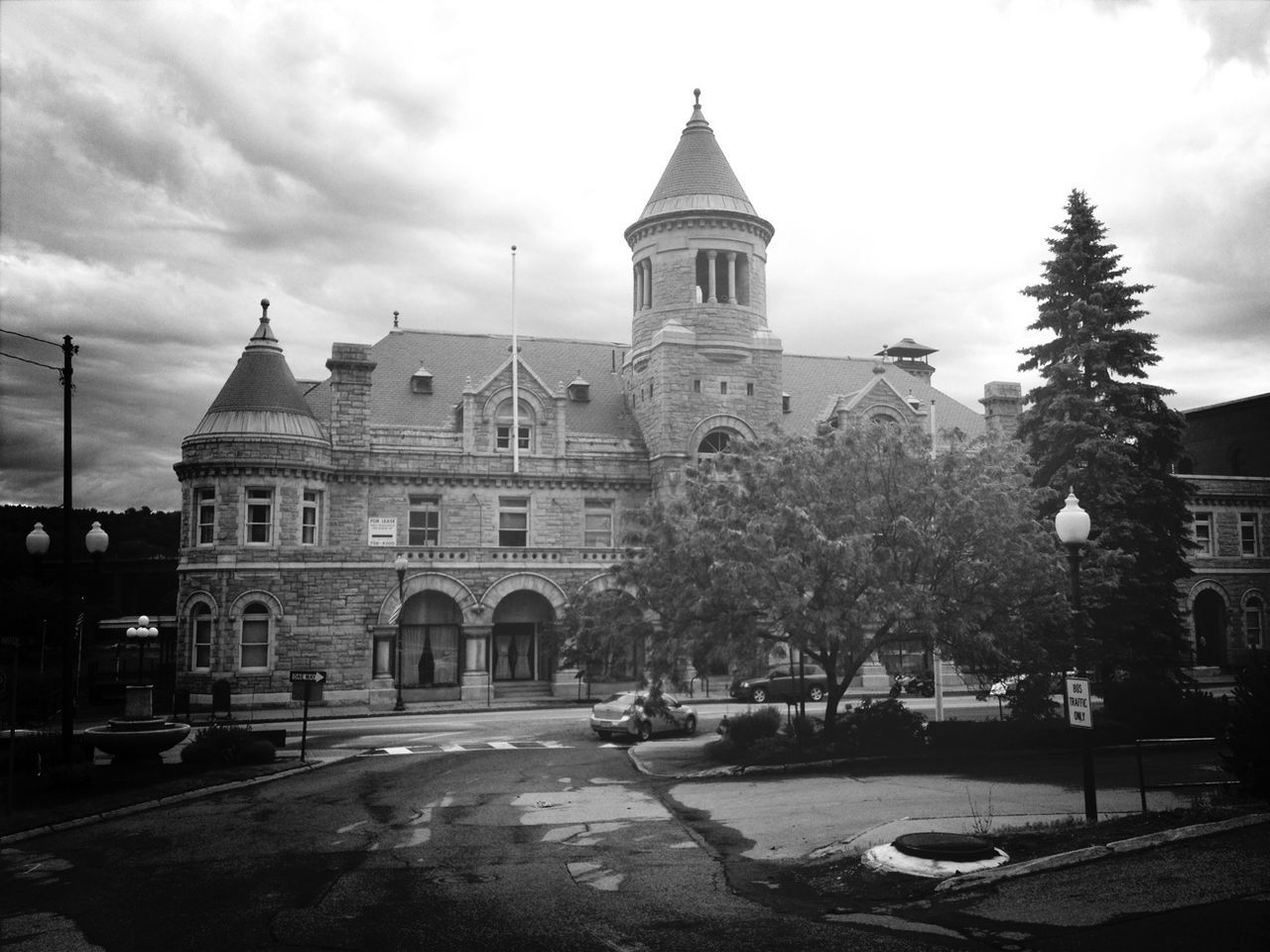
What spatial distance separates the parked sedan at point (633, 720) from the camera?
28.9 m

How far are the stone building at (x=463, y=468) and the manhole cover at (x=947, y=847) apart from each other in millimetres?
24896

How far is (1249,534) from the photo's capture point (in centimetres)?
5453

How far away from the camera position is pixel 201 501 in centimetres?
4138

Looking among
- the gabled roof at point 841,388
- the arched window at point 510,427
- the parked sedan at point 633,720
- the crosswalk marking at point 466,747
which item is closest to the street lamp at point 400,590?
the arched window at point 510,427

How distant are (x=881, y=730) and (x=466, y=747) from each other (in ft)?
35.5

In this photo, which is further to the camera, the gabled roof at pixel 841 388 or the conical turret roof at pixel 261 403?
the gabled roof at pixel 841 388

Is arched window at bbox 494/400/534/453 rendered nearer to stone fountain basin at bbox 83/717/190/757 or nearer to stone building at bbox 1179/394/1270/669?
stone fountain basin at bbox 83/717/190/757

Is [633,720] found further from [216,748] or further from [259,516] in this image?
[259,516]

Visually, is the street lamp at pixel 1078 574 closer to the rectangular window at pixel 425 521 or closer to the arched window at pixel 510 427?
the rectangular window at pixel 425 521

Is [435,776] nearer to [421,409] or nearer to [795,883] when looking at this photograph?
[795,883]

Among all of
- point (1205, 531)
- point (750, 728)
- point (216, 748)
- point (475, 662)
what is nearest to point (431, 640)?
point (475, 662)

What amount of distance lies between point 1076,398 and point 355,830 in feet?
74.6

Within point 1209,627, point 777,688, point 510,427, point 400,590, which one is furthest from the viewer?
point 1209,627

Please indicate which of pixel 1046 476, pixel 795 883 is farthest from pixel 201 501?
pixel 795 883
